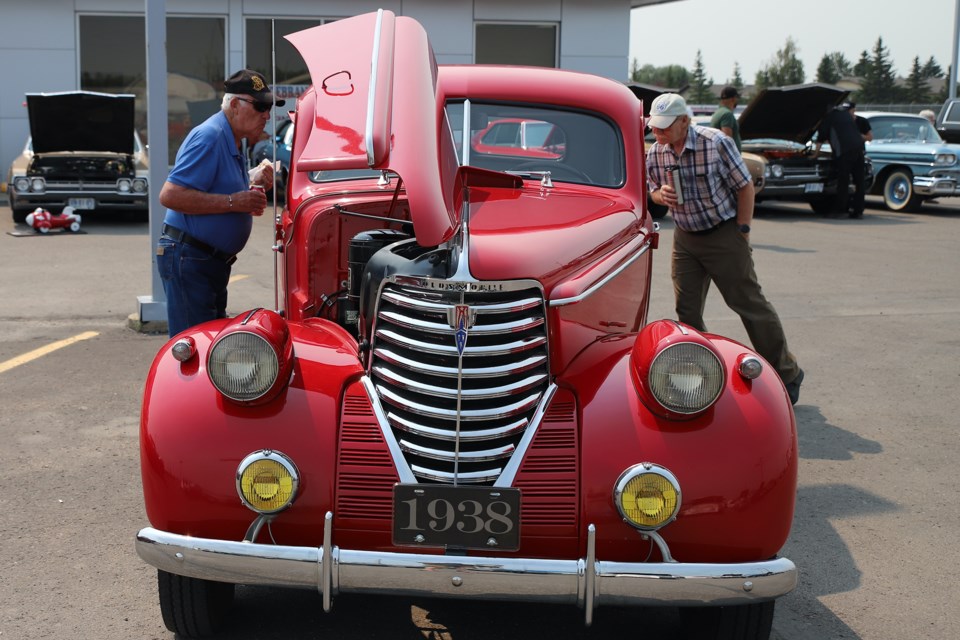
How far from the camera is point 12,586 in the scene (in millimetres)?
4008

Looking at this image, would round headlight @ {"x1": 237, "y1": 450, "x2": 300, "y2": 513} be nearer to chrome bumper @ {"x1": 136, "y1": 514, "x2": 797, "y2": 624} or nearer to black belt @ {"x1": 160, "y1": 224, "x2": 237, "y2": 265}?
chrome bumper @ {"x1": 136, "y1": 514, "x2": 797, "y2": 624}

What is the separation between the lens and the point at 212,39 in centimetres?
2205

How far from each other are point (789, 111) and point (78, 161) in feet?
36.5

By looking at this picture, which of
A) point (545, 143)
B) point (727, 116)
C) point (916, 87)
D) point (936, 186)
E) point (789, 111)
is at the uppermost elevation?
point (916, 87)

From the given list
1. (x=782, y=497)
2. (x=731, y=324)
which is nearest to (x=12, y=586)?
(x=782, y=497)

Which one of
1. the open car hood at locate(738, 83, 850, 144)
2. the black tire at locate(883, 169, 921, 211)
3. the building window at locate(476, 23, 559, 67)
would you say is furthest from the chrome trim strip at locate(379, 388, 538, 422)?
the building window at locate(476, 23, 559, 67)

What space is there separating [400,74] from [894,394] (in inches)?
186

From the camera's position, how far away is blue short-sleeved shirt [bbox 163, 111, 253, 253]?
5125 millimetres

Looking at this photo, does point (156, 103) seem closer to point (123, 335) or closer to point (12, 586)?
point (123, 335)

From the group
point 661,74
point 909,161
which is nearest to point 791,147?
point 909,161

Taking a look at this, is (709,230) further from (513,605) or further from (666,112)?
(513,605)

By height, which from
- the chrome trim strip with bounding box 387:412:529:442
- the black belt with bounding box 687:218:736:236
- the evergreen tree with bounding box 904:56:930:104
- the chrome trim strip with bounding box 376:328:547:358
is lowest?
the chrome trim strip with bounding box 387:412:529:442

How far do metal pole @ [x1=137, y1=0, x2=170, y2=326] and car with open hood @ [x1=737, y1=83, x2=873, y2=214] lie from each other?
11.2m

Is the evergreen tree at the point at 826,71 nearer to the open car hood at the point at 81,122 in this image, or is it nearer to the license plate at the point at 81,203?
the open car hood at the point at 81,122
